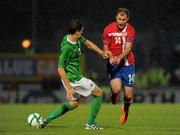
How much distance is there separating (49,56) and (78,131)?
15.5m

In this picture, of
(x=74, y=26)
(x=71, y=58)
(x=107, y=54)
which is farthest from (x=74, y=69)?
(x=107, y=54)

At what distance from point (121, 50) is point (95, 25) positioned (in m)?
14.1

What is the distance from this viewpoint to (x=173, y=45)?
2727 cm

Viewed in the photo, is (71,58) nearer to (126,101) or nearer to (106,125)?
(106,125)

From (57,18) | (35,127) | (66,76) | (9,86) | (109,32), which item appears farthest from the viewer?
(57,18)

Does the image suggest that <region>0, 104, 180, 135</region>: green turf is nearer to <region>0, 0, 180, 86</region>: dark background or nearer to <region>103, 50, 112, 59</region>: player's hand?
<region>103, 50, 112, 59</region>: player's hand

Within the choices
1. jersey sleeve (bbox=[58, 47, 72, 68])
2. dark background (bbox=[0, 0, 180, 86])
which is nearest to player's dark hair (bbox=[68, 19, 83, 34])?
jersey sleeve (bbox=[58, 47, 72, 68])

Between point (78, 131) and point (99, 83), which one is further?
point (99, 83)

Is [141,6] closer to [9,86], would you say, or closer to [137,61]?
[137,61]

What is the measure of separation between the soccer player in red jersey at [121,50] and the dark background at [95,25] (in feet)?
41.4

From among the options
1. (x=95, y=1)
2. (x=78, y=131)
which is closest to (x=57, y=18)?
(x=95, y=1)

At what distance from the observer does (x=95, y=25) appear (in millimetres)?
27156

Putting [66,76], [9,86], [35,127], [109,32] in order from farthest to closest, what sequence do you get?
[9,86] → [109,32] → [35,127] → [66,76]

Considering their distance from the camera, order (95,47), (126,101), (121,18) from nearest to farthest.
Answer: (95,47) < (121,18) < (126,101)
